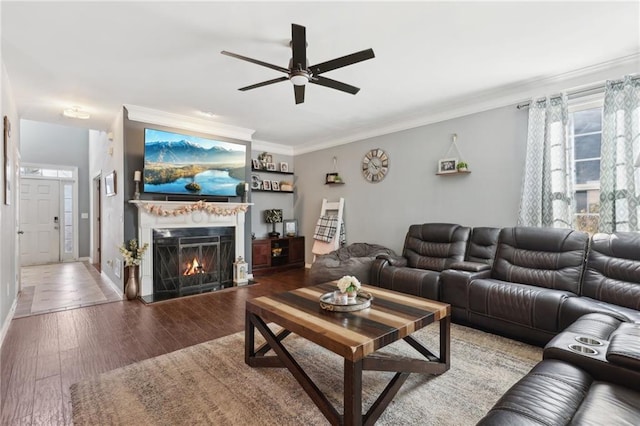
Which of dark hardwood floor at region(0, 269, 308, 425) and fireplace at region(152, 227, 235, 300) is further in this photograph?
fireplace at region(152, 227, 235, 300)

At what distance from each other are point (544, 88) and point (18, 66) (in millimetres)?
5187

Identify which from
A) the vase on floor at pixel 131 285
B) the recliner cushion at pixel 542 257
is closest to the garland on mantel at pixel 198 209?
the vase on floor at pixel 131 285

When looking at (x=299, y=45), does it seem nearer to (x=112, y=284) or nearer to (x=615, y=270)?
(x=615, y=270)

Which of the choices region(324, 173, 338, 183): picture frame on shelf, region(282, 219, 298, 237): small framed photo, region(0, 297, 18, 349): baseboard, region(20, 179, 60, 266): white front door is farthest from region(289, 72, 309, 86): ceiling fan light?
region(20, 179, 60, 266): white front door

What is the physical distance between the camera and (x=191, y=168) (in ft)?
14.3

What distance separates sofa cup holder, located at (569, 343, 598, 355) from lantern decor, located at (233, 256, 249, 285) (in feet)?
13.4

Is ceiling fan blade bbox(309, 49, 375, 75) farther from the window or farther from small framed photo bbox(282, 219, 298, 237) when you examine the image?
small framed photo bbox(282, 219, 298, 237)

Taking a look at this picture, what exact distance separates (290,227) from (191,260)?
2.27 m

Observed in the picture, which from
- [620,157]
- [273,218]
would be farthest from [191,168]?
[620,157]

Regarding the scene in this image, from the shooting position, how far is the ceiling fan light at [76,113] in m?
3.98

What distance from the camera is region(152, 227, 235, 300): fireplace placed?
13.7ft

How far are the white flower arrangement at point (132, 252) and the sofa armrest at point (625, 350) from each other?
4.42 meters

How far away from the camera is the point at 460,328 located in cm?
300

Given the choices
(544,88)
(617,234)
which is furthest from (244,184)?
(617,234)
